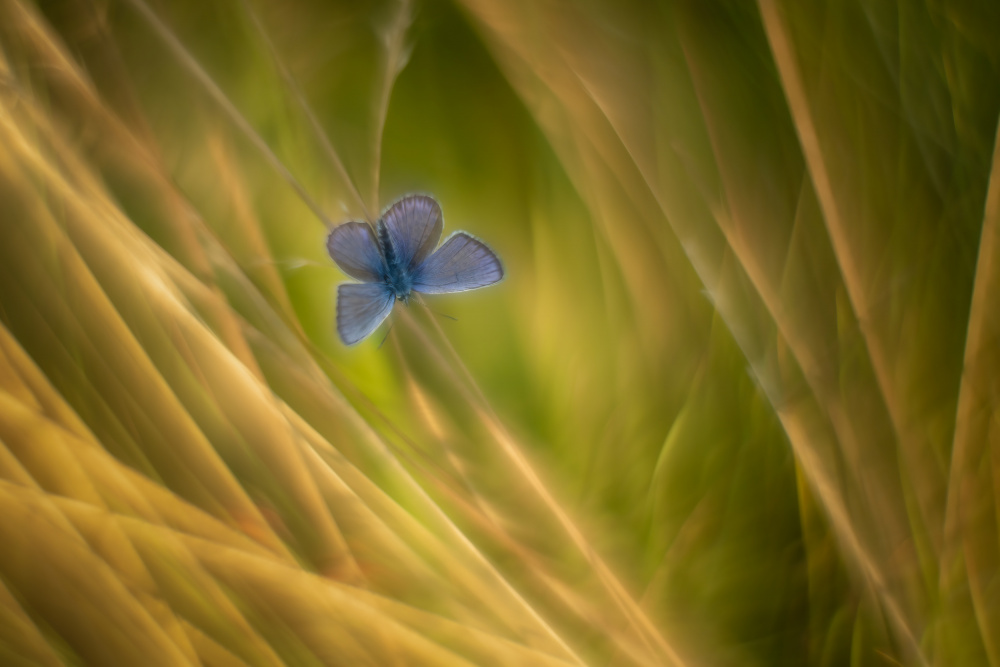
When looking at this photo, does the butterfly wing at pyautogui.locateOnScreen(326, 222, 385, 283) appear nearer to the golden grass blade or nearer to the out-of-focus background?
the out-of-focus background

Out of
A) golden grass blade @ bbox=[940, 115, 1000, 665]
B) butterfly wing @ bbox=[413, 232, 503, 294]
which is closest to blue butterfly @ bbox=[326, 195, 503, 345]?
butterfly wing @ bbox=[413, 232, 503, 294]

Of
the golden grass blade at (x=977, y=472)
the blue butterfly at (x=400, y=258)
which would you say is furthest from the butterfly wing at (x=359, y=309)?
the golden grass blade at (x=977, y=472)

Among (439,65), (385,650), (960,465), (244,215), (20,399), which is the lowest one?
(385,650)

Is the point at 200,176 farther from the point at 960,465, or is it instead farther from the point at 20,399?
the point at 960,465

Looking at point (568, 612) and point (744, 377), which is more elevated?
point (744, 377)

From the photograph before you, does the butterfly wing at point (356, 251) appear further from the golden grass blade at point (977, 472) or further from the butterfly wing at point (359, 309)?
the golden grass blade at point (977, 472)

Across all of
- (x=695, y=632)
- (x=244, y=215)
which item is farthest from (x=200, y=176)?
(x=695, y=632)

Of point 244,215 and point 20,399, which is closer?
point 20,399
